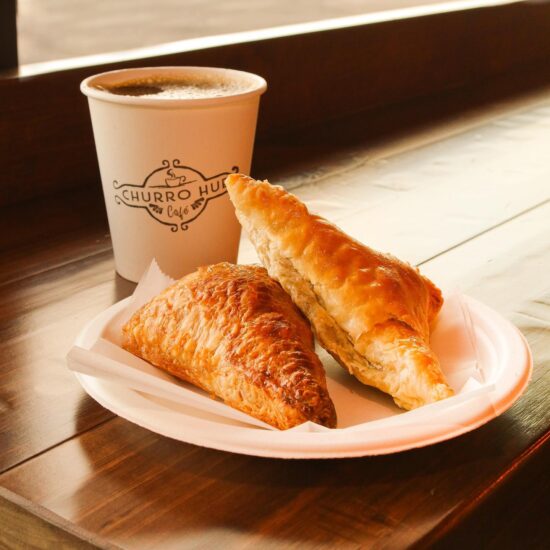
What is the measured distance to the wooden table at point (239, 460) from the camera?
528 mm

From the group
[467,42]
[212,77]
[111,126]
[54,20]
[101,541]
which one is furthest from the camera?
[54,20]

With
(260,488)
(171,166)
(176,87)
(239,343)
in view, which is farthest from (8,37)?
(260,488)

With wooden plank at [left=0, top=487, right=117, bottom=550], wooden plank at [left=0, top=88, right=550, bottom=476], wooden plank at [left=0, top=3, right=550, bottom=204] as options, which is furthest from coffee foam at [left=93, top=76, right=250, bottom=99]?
wooden plank at [left=0, top=487, right=117, bottom=550]

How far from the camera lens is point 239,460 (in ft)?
1.94

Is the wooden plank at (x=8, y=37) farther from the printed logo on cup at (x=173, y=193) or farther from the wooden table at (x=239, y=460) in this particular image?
the printed logo on cup at (x=173, y=193)

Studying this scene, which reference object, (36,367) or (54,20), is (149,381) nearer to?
(36,367)

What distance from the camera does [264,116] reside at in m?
1.63

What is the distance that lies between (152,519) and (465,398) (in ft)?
0.72

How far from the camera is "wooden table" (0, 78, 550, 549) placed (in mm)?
528

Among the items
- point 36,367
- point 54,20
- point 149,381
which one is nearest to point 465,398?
point 149,381

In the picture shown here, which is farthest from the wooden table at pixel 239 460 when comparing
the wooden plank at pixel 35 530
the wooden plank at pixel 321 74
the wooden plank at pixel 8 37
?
the wooden plank at pixel 8 37

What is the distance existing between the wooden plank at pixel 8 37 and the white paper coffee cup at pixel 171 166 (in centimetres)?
43

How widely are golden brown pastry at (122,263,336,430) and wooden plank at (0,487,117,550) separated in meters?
0.14

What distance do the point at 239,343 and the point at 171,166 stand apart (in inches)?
11.5
